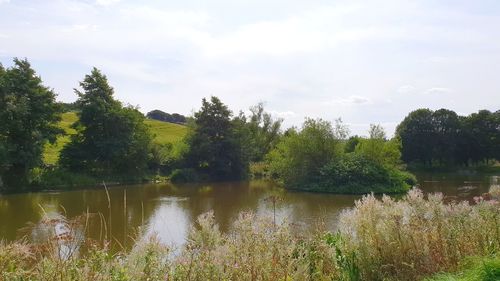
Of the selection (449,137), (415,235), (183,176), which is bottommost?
(183,176)

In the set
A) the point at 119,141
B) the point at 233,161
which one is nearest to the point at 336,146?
the point at 233,161

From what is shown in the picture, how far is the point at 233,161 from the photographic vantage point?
43.7 m

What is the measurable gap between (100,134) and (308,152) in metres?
17.1

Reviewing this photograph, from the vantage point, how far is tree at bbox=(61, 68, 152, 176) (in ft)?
119

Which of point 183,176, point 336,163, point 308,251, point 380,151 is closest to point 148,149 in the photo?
point 183,176

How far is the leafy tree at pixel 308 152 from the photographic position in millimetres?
36906

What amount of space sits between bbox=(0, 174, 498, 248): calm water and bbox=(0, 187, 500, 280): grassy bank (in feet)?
28.4

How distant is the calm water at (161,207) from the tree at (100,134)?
4.45 meters

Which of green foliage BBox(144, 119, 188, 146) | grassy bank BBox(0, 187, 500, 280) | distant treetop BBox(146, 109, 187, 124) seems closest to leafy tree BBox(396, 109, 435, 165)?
green foliage BBox(144, 119, 188, 146)

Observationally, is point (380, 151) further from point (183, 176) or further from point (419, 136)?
point (419, 136)

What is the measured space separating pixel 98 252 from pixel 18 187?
95.3ft

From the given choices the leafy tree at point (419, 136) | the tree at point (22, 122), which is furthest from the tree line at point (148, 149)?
the leafy tree at point (419, 136)

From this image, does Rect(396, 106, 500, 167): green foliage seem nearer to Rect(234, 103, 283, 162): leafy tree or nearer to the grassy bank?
Rect(234, 103, 283, 162): leafy tree

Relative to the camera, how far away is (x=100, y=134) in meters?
37.3
